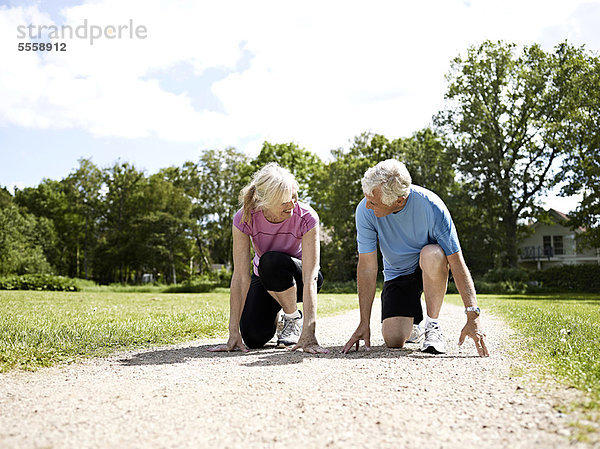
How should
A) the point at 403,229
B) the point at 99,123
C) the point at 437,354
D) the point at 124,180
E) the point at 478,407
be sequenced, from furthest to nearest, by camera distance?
1. the point at 124,180
2. the point at 99,123
3. the point at 403,229
4. the point at 437,354
5. the point at 478,407

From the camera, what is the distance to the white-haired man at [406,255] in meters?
4.23

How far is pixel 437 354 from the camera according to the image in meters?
4.36

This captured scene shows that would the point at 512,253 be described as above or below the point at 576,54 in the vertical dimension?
below

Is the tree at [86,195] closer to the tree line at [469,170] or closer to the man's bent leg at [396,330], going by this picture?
the tree line at [469,170]

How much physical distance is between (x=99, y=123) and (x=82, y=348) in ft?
81.5

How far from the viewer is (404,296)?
4926mm

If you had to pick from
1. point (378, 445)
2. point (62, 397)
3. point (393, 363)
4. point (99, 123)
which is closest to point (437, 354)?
point (393, 363)

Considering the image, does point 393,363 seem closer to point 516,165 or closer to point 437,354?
point 437,354

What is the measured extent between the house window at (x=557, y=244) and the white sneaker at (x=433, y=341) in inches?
1838

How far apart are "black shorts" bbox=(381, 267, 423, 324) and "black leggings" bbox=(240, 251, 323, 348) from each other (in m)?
0.68

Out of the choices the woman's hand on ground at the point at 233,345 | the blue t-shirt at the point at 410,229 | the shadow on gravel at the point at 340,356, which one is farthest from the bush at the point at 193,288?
the shadow on gravel at the point at 340,356

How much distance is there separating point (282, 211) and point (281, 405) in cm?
205

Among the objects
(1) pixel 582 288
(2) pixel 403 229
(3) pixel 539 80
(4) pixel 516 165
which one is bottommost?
(1) pixel 582 288

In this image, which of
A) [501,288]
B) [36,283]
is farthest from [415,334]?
[501,288]
